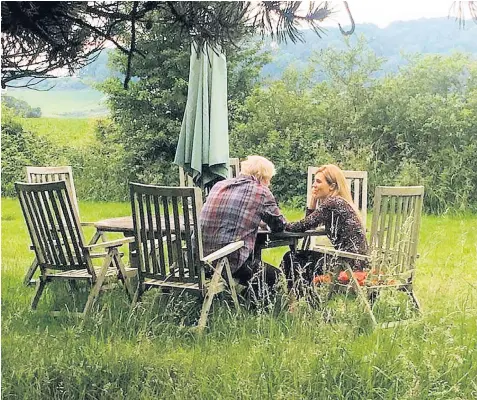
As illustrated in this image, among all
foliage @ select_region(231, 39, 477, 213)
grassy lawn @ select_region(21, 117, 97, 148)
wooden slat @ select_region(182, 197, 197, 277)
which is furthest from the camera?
grassy lawn @ select_region(21, 117, 97, 148)

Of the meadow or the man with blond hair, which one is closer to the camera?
the man with blond hair

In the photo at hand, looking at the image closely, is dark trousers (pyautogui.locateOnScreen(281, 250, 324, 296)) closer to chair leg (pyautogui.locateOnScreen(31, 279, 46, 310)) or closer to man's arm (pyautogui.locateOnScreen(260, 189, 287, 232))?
man's arm (pyautogui.locateOnScreen(260, 189, 287, 232))

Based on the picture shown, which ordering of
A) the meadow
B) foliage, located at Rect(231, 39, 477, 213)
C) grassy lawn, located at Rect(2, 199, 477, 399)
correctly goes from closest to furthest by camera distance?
grassy lawn, located at Rect(2, 199, 477, 399) → foliage, located at Rect(231, 39, 477, 213) → the meadow

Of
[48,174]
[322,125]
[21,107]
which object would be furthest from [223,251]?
[21,107]

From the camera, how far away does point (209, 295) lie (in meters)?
3.38

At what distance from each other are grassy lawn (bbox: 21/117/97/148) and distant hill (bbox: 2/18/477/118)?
→ 0.21 meters

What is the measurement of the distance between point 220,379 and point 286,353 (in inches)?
11.3

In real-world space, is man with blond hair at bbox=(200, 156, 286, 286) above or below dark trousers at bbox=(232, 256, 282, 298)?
above

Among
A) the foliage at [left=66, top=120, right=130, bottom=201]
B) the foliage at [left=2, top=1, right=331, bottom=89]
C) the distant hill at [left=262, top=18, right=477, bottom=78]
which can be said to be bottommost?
the foliage at [left=66, top=120, right=130, bottom=201]

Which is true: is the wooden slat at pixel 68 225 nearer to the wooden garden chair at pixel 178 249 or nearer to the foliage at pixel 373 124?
the wooden garden chair at pixel 178 249

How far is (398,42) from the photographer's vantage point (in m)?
8.46

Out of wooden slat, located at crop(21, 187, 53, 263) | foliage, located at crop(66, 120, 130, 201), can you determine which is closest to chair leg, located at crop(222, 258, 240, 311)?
wooden slat, located at crop(21, 187, 53, 263)

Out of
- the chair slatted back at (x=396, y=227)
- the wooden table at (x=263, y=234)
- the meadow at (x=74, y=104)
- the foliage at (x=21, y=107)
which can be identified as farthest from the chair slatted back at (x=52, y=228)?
the foliage at (x=21, y=107)

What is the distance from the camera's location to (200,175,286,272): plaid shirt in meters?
3.68
